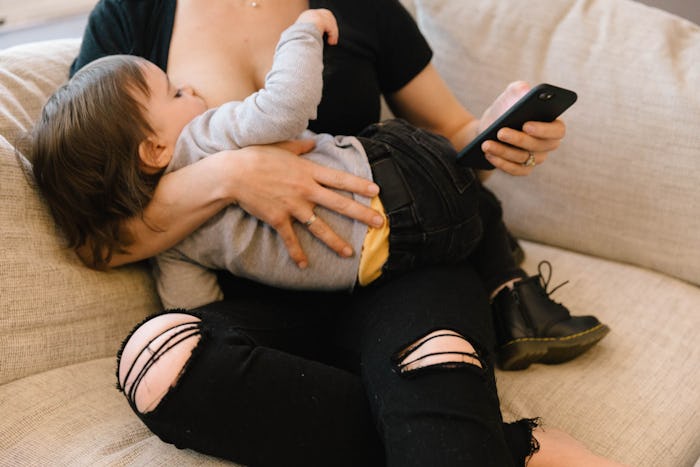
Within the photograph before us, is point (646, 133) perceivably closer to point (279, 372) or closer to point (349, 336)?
point (349, 336)

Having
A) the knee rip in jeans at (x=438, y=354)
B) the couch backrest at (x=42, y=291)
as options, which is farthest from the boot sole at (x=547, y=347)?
the couch backrest at (x=42, y=291)

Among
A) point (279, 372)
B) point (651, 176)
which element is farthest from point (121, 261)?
point (651, 176)

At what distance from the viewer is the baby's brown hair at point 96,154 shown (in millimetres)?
902

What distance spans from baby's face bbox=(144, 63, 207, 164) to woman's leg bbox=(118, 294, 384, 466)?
0.31 metres

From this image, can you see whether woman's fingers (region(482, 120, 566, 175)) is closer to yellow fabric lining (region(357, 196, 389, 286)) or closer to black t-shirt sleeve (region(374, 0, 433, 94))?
yellow fabric lining (region(357, 196, 389, 286))

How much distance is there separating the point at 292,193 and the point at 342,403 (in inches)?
12.2

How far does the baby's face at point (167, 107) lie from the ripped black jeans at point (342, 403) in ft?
0.95

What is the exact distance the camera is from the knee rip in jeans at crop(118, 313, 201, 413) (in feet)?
2.44

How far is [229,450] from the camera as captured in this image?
0.75 metres

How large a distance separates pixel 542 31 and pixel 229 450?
0.99m

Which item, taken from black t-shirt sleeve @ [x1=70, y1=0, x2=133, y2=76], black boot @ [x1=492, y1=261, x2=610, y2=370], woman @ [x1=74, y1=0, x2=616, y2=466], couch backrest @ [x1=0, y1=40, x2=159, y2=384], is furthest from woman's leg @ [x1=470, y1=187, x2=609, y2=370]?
black t-shirt sleeve @ [x1=70, y1=0, x2=133, y2=76]

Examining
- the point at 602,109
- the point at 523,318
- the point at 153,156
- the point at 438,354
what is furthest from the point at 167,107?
the point at 602,109

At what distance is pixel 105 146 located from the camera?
90 centimetres

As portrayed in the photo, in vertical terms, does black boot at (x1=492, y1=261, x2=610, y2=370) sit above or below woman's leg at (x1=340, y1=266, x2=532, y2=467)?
below
